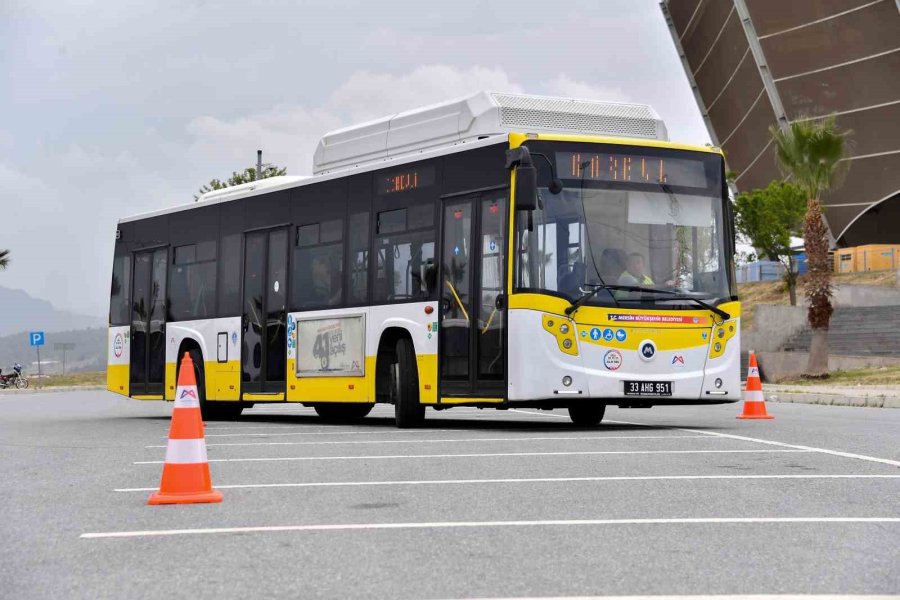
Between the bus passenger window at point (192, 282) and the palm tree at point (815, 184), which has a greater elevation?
the palm tree at point (815, 184)

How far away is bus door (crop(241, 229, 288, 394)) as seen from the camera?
2028 cm

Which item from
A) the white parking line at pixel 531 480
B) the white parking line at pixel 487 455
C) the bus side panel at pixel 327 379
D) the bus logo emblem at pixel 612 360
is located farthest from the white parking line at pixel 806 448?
the bus side panel at pixel 327 379

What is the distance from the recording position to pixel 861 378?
34031mm

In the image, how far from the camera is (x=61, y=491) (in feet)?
33.8

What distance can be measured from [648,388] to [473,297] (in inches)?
87.5

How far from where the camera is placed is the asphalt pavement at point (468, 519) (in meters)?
6.32

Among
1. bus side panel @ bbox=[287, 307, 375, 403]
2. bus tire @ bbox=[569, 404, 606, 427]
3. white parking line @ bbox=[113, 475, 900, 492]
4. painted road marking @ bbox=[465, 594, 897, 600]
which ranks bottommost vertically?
painted road marking @ bbox=[465, 594, 897, 600]

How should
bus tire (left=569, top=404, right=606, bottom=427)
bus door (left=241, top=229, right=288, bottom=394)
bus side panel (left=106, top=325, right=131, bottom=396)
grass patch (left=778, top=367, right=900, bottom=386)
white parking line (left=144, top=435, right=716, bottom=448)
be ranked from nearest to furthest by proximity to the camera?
white parking line (left=144, top=435, right=716, bottom=448)
bus tire (left=569, top=404, right=606, bottom=427)
bus door (left=241, top=229, right=288, bottom=394)
bus side panel (left=106, top=325, right=131, bottom=396)
grass patch (left=778, top=367, right=900, bottom=386)

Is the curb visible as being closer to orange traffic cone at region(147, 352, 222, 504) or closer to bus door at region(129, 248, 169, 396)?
bus door at region(129, 248, 169, 396)

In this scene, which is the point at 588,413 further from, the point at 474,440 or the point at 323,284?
the point at 323,284

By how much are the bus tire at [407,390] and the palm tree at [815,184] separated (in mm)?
21517

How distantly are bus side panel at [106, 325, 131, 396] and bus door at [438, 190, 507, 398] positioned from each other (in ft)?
29.3

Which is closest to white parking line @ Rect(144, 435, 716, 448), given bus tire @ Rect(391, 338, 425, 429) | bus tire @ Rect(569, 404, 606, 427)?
bus tire @ Rect(391, 338, 425, 429)

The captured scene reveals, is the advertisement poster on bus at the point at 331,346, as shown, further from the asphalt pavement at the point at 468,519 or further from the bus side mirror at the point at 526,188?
the bus side mirror at the point at 526,188
